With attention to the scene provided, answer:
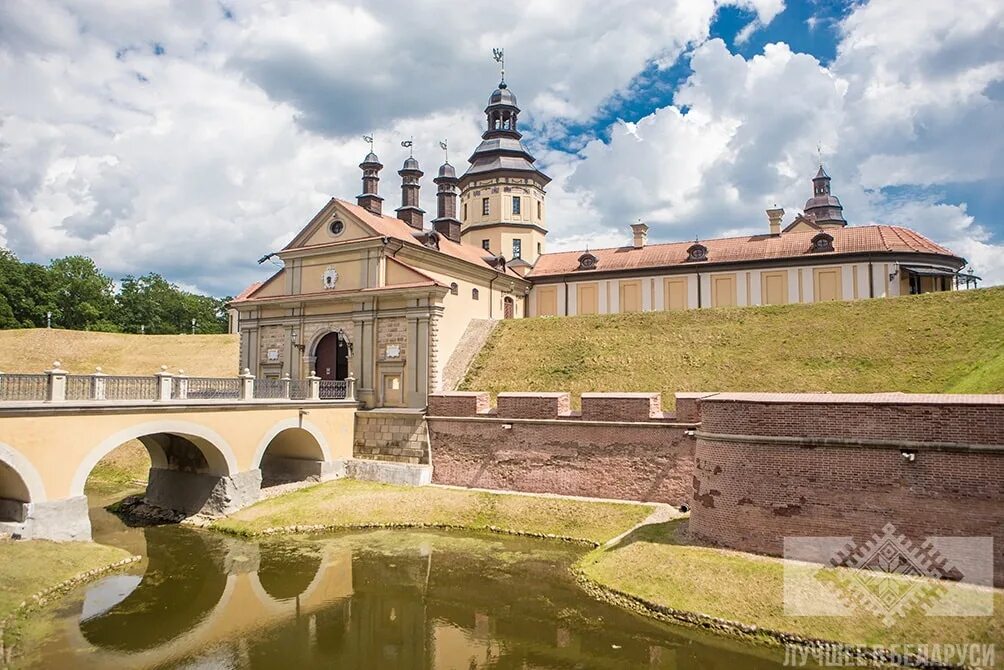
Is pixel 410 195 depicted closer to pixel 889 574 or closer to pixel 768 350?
pixel 768 350

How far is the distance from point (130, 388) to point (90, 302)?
187 feet

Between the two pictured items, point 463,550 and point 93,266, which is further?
point 93,266

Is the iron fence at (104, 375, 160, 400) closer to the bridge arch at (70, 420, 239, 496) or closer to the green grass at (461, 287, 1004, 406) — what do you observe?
the bridge arch at (70, 420, 239, 496)

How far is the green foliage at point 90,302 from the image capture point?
190 ft

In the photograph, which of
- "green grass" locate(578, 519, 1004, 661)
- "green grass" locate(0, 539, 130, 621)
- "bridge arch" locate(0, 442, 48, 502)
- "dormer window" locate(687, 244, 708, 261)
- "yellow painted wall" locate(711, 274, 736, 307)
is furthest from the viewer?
Result: "dormer window" locate(687, 244, 708, 261)

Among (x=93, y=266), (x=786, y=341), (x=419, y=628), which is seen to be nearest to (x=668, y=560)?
(x=419, y=628)

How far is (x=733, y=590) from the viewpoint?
445 inches

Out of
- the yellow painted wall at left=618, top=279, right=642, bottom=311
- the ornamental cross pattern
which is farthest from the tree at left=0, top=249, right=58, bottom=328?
the ornamental cross pattern

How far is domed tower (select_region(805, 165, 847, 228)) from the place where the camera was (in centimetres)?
4753

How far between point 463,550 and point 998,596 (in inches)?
409

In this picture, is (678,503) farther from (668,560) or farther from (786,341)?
(786,341)

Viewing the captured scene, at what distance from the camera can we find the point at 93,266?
6719 centimetres

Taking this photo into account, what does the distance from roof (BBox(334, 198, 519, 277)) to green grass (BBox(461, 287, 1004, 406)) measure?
434 centimetres

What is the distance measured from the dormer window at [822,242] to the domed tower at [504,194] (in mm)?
14519
